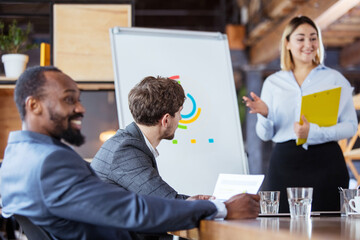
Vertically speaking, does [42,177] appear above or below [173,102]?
below

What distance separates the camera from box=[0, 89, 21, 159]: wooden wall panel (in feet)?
11.9

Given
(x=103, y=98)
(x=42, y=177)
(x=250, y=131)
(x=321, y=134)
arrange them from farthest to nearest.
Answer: (x=250, y=131) → (x=103, y=98) → (x=321, y=134) → (x=42, y=177)

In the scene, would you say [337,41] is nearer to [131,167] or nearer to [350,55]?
[350,55]

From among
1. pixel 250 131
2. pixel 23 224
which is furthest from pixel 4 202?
pixel 250 131

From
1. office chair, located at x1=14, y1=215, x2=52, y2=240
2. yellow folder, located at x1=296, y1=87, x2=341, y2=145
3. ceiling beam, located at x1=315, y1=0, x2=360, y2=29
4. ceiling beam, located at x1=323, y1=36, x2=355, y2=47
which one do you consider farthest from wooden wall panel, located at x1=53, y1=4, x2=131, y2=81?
ceiling beam, located at x1=323, y1=36, x2=355, y2=47

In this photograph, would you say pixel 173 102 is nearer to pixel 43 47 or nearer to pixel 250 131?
pixel 43 47

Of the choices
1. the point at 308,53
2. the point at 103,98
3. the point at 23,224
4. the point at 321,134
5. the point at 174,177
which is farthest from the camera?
the point at 103,98

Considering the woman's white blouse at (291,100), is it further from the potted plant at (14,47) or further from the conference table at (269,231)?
the potted plant at (14,47)

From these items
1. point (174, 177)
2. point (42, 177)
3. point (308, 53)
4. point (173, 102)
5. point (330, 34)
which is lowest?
point (174, 177)

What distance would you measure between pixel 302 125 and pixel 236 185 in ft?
2.57

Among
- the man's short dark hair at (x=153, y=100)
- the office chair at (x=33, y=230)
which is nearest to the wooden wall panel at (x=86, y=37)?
the man's short dark hair at (x=153, y=100)

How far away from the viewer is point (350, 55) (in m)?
9.22

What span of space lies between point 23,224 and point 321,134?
1684 mm

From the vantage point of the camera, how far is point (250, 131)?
9.59 m
